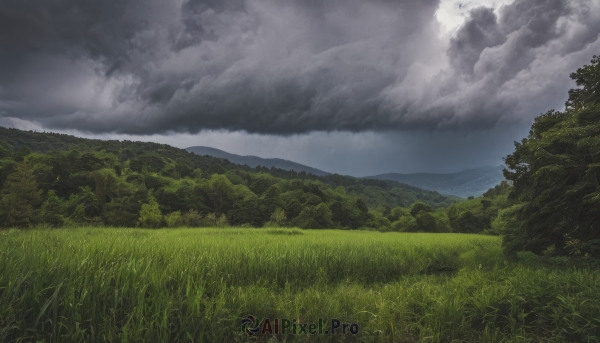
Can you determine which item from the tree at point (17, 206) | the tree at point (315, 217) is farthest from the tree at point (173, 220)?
the tree at point (315, 217)

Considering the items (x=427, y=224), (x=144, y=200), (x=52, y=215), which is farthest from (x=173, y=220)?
(x=427, y=224)

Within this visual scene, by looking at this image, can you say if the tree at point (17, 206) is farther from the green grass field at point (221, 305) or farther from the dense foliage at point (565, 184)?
the dense foliage at point (565, 184)

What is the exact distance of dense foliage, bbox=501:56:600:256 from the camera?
7.58 metres

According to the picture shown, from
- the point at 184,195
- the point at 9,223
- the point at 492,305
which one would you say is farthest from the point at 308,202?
the point at 492,305

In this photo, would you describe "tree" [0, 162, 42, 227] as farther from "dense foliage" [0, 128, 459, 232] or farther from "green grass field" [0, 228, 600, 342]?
"green grass field" [0, 228, 600, 342]

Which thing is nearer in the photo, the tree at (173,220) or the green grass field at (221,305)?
the green grass field at (221,305)

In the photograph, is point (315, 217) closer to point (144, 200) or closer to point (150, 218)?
point (150, 218)

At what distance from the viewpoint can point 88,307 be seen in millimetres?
3912

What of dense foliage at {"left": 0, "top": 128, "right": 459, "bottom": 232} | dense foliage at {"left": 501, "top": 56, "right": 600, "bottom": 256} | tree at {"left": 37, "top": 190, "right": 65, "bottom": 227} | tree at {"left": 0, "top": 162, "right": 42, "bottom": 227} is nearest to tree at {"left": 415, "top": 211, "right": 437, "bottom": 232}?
dense foliage at {"left": 0, "top": 128, "right": 459, "bottom": 232}

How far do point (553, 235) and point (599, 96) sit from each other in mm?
4818

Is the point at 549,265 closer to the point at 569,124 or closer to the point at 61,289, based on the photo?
the point at 569,124

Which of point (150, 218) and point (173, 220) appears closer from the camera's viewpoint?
point (150, 218)

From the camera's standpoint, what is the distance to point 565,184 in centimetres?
843

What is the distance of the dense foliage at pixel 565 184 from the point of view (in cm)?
758
